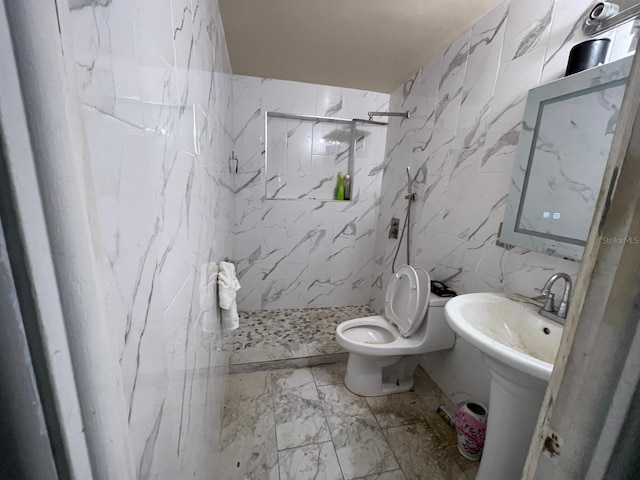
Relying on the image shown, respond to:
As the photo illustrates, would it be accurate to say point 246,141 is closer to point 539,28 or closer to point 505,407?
point 539,28

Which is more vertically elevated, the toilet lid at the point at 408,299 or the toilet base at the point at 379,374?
the toilet lid at the point at 408,299

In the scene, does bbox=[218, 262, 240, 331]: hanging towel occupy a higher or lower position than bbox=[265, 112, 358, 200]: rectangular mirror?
lower

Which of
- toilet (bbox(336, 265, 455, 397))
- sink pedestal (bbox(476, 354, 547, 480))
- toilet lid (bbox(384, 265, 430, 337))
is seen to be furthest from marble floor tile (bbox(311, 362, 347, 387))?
sink pedestal (bbox(476, 354, 547, 480))

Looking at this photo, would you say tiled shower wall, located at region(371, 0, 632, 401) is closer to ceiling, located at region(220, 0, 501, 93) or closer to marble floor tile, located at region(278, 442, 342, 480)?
ceiling, located at region(220, 0, 501, 93)

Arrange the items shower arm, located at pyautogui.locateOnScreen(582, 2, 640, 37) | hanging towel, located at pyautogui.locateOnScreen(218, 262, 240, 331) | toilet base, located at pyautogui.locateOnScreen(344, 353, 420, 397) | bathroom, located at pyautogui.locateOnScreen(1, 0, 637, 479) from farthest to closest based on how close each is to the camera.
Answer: toilet base, located at pyautogui.locateOnScreen(344, 353, 420, 397) < hanging towel, located at pyautogui.locateOnScreen(218, 262, 240, 331) < shower arm, located at pyautogui.locateOnScreen(582, 2, 640, 37) < bathroom, located at pyautogui.locateOnScreen(1, 0, 637, 479)

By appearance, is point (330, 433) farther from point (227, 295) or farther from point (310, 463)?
point (227, 295)

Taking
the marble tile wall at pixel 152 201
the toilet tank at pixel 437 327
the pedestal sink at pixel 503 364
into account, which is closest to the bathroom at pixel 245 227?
the marble tile wall at pixel 152 201

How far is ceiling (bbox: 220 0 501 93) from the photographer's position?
130 centimetres

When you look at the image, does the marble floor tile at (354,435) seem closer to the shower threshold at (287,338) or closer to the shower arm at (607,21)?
the shower threshold at (287,338)

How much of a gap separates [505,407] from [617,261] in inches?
38.2

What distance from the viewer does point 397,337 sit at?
1.62 m

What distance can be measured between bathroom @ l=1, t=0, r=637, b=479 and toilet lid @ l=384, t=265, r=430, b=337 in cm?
26

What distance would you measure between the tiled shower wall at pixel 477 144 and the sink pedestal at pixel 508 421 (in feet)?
1.28

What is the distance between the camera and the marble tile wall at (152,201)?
1.06 ft
